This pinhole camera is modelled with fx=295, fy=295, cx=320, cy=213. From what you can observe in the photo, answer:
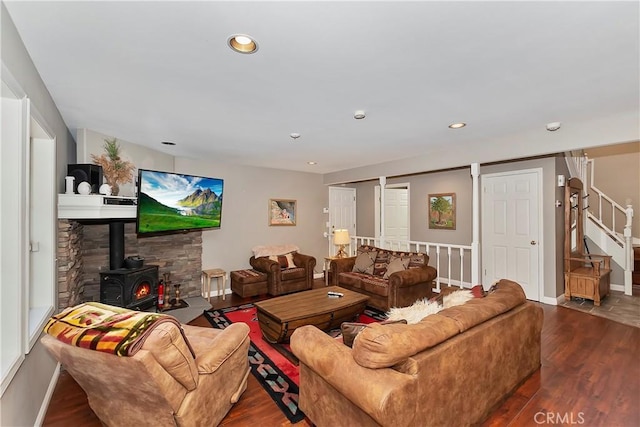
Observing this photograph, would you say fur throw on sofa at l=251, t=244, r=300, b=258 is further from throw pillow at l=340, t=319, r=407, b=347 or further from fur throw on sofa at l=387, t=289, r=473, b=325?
throw pillow at l=340, t=319, r=407, b=347

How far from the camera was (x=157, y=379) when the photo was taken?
149 cm

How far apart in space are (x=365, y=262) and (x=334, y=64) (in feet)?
11.5

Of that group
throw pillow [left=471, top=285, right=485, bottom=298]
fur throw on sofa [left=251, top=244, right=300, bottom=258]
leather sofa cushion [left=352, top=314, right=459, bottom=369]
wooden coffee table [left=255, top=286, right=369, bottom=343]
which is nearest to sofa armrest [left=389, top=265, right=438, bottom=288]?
wooden coffee table [left=255, top=286, right=369, bottom=343]

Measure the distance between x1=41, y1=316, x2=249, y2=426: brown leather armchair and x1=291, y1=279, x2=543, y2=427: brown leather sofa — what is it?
55 cm

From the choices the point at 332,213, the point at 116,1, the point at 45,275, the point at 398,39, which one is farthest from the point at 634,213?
the point at 45,275

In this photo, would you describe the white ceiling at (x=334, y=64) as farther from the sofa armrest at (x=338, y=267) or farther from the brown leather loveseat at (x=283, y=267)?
the brown leather loveseat at (x=283, y=267)

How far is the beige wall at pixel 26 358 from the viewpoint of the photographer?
1505mm

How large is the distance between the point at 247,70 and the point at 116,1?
789 millimetres

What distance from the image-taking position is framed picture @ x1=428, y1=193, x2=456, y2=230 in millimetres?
5629

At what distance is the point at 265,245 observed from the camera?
5828 mm

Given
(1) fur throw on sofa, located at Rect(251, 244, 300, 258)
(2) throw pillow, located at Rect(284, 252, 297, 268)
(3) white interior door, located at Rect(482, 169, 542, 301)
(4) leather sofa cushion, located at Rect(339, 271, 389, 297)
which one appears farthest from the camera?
(1) fur throw on sofa, located at Rect(251, 244, 300, 258)

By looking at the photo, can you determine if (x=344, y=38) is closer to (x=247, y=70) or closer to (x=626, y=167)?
(x=247, y=70)

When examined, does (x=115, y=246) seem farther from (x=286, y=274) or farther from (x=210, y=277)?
(x=286, y=274)

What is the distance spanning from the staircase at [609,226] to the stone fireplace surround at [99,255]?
6.27 metres
